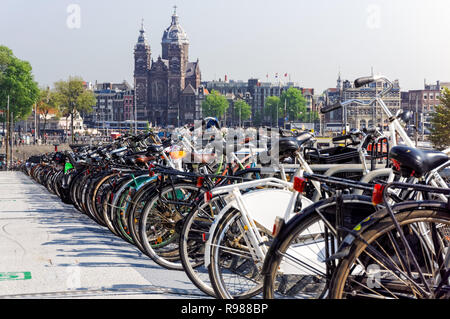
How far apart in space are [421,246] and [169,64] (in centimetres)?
15926

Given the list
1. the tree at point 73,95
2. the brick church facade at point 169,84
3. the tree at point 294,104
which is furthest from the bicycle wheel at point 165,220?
the brick church facade at point 169,84

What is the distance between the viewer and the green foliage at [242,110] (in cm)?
15350

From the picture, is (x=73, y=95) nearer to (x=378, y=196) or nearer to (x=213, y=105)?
(x=213, y=105)

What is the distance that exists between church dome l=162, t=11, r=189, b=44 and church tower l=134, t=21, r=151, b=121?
5417mm

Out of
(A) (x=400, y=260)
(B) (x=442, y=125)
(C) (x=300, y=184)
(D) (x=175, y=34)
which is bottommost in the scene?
(B) (x=442, y=125)

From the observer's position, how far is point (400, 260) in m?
2.62

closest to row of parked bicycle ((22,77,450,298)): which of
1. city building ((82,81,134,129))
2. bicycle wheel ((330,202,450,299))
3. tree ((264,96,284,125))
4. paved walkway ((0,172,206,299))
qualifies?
bicycle wheel ((330,202,450,299))

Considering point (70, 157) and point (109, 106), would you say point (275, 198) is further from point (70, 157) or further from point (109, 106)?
point (109, 106)

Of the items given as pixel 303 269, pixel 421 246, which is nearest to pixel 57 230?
pixel 303 269

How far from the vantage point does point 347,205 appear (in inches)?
112

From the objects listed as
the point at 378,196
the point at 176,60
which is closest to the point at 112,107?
the point at 176,60

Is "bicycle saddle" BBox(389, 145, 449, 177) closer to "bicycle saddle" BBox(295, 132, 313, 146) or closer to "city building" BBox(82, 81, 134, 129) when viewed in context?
"bicycle saddle" BBox(295, 132, 313, 146)

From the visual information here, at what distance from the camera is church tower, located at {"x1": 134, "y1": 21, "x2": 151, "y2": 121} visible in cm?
15838

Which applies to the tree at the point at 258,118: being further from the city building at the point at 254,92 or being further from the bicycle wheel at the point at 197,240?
the bicycle wheel at the point at 197,240
